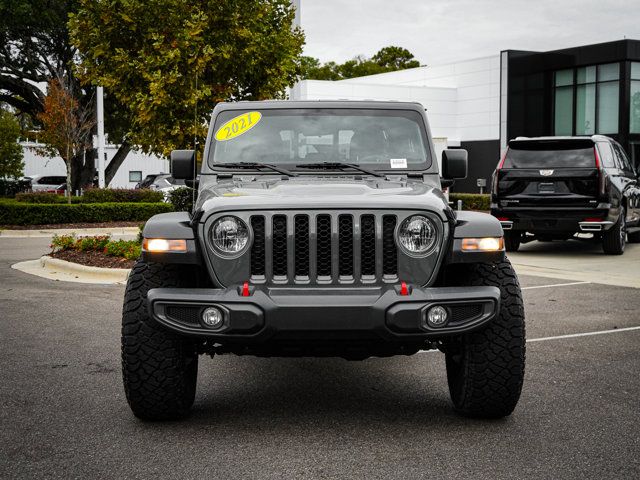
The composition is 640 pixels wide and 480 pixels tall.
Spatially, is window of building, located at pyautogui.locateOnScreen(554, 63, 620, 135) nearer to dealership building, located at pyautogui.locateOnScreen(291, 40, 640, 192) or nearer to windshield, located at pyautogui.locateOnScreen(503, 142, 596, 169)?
dealership building, located at pyautogui.locateOnScreen(291, 40, 640, 192)

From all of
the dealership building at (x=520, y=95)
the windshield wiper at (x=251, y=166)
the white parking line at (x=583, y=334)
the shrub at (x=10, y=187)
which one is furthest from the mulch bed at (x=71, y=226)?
the shrub at (x=10, y=187)

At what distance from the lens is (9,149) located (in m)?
45.5

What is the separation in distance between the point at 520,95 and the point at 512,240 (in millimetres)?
28276

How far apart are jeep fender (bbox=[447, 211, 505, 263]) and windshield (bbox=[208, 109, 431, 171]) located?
52.7 inches

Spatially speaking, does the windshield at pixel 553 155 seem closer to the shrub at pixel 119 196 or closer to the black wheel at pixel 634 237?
the black wheel at pixel 634 237

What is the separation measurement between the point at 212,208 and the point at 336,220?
693 mm

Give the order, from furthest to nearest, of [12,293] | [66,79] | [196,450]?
[66,79] < [12,293] < [196,450]

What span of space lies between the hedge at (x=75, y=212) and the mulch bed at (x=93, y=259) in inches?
344

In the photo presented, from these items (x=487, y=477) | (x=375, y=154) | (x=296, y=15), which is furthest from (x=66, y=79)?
(x=487, y=477)

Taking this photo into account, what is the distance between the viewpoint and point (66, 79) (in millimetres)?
36875

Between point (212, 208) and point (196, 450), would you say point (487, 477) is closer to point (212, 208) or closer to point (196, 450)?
point (196, 450)

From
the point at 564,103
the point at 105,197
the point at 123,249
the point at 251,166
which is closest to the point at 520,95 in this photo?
the point at 564,103

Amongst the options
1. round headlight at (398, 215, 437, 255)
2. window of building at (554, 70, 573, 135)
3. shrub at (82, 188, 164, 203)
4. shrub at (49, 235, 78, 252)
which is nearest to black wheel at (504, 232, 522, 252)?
shrub at (49, 235, 78, 252)

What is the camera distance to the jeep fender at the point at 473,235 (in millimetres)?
4754
